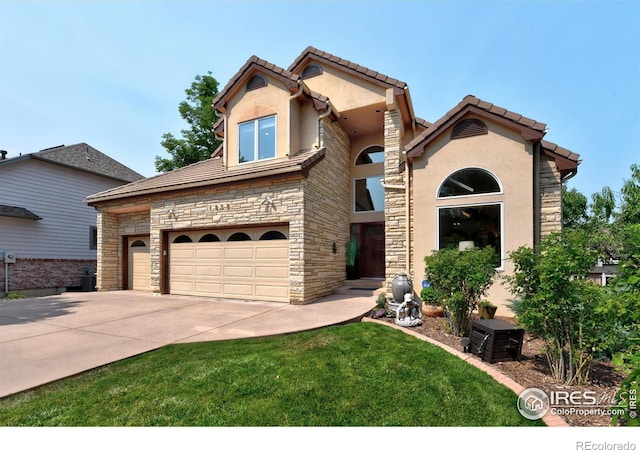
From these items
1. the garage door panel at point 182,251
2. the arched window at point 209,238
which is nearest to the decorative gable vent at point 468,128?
the arched window at point 209,238

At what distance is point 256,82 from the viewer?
10250 millimetres

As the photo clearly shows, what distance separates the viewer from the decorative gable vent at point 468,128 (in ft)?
25.0

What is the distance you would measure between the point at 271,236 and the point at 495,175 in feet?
22.0

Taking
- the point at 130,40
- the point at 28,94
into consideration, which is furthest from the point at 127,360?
the point at 28,94

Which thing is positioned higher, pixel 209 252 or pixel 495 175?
pixel 495 175

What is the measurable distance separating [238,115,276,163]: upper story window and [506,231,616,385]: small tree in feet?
27.2

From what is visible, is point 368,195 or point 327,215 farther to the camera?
point 368,195

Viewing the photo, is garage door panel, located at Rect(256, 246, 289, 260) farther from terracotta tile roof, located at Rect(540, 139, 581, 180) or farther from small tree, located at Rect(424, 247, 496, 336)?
terracotta tile roof, located at Rect(540, 139, 581, 180)

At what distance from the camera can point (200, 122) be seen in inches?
772

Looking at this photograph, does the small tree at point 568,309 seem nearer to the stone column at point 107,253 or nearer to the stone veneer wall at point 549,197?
the stone veneer wall at point 549,197

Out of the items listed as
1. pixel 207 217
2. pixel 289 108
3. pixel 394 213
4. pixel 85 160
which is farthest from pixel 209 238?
pixel 85 160

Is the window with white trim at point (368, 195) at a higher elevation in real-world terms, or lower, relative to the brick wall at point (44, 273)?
higher

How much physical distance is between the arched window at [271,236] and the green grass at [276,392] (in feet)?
14.7

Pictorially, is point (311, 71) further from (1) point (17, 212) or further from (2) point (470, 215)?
(1) point (17, 212)
